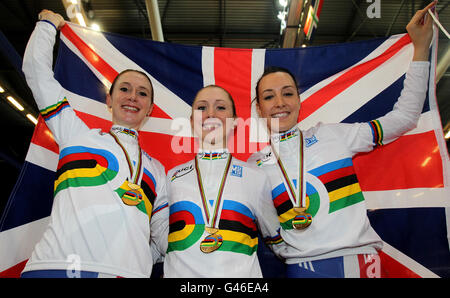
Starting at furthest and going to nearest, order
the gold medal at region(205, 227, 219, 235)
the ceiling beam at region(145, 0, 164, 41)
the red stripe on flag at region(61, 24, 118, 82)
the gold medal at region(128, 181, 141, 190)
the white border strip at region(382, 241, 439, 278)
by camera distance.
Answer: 1. the ceiling beam at region(145, 0, 164, 41)
2. the red stripe on flag at region(61, 24, 118, 82)
3. the white border strip at region(382, 241, 439, 278)
4. the gold medal at region(128, 181, 141, 190)
5. the gold medal at region(205, 227, 219, 235)

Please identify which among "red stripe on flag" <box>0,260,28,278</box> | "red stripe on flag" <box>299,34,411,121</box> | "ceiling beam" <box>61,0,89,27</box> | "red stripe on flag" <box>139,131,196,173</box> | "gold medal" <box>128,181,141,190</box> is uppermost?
"ceiling beam" <box>61,0,89,27</box>


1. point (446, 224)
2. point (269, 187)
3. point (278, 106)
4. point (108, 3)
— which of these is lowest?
point (446, 224)

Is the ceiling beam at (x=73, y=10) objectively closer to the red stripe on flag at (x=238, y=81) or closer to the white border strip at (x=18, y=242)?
the red stripe on flag at (x=238, y=81)

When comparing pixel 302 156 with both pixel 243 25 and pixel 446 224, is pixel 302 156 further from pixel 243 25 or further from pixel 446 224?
pixel 243 25

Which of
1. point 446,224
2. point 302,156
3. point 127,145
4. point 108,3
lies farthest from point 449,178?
point 108,3

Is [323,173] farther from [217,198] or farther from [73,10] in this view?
[73,10]

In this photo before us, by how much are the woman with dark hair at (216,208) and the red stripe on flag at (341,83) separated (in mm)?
1083

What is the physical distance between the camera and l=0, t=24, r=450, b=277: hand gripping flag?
89.7 inches

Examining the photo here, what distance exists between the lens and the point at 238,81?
317 cm

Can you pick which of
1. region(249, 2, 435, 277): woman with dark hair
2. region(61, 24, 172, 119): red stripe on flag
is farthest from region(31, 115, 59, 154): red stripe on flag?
region(249, 2, 435, 277): woman with dark hair

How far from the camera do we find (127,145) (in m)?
2.11

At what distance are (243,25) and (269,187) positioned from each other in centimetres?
593

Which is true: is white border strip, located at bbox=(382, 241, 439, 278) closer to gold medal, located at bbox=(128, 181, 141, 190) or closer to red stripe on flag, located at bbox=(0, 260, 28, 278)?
gold medal, located at bbox=(128, 181, 141, 190)

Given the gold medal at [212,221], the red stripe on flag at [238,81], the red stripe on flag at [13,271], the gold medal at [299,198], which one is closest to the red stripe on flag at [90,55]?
the red stripe on flag at [238,81]
